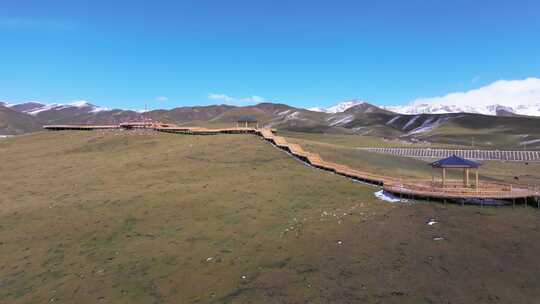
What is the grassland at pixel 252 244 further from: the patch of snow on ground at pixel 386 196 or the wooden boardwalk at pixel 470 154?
the wooden boardwalk at pixel 470 154

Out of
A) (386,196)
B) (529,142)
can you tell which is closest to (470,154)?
(529,142)

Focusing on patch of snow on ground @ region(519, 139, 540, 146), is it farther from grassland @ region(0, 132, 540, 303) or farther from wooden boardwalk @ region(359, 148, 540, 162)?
grassland @ region(0, 132, 540, 303)

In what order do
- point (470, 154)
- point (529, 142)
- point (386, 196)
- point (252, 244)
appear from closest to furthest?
point (252, 244), point (386, 196), point (470, 154), point (529, 142)

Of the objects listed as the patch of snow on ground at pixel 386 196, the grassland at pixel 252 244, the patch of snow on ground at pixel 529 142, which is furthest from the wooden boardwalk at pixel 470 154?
the grassland at pixel 252 244

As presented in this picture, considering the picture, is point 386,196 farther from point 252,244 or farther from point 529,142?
point 529,142

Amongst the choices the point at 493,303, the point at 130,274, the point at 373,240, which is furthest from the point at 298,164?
the point at 493,303

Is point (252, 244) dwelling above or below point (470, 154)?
below

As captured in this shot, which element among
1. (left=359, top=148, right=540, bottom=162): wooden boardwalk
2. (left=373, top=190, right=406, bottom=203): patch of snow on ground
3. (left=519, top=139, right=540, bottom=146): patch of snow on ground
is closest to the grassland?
(left=373, top=190, right=406, bottom=203): patch of snow on ground
